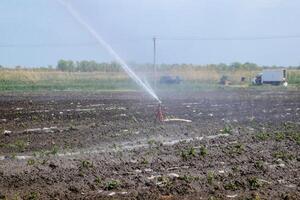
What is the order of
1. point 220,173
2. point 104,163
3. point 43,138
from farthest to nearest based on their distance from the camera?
1. point 43,138
2. point 104,163
3. point 220,173

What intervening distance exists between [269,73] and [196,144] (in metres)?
64.5

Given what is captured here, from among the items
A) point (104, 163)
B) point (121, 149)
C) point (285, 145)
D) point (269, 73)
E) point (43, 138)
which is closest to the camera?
point (104, 163)

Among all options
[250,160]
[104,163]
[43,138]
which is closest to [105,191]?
[104,163]

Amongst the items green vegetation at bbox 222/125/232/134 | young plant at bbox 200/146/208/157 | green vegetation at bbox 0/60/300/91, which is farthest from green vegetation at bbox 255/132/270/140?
green vegetation at bbox 0/60/300/91

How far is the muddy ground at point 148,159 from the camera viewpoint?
9852mm

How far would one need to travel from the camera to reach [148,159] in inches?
497

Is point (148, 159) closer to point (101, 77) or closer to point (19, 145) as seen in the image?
point (19, 145)

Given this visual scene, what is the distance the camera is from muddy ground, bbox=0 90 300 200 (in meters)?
9.85

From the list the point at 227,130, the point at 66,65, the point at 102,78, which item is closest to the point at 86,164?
the point at 227,130

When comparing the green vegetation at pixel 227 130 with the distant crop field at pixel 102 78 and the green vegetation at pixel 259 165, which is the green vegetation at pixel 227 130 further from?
the distant crop field at pixel 102 78

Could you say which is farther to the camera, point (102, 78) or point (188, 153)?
point (102, 78)

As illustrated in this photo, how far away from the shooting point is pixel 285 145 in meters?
15.3

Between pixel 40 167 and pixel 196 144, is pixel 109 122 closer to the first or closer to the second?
pixel 196 144

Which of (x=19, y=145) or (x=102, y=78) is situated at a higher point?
(x=19, y=145)
